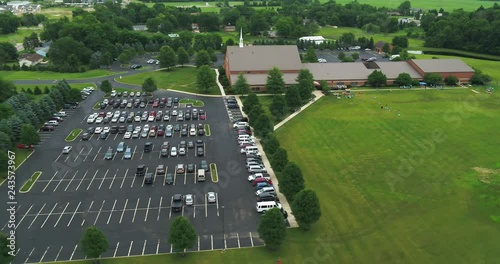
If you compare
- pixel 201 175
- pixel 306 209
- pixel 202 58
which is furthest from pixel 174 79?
pixel 306 209

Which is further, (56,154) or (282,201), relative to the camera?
(56,154)

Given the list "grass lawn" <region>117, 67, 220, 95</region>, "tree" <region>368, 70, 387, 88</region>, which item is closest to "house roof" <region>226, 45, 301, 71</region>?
"grass lawn" <region>117, 67, 220, 95</region>

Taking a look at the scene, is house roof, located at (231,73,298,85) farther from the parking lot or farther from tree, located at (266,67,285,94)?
the parking lot

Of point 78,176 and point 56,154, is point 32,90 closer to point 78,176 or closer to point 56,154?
point 56,154

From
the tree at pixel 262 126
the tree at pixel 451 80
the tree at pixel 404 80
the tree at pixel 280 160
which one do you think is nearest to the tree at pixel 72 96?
the tree at pixel 262 126

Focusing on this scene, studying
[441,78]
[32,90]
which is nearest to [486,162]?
[441,78]

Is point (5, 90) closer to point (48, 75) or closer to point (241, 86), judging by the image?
point (48, 75)
